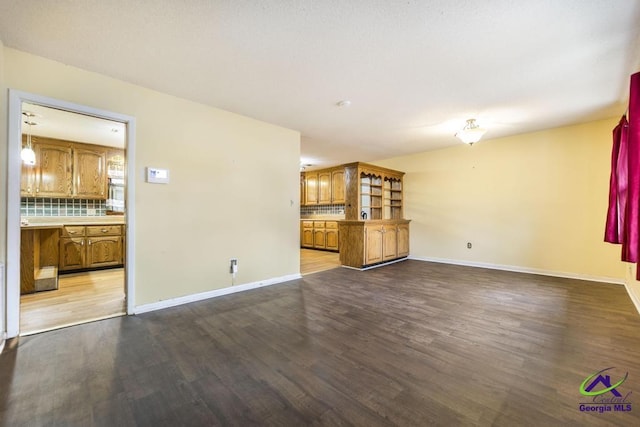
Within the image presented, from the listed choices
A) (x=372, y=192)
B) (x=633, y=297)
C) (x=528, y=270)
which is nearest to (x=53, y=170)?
(x=372, y=192)

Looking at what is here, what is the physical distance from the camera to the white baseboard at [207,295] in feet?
9.68

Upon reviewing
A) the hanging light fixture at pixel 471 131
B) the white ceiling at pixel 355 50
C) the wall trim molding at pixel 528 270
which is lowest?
the wall trim molding at pixel 528 270

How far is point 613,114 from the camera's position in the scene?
149 inches

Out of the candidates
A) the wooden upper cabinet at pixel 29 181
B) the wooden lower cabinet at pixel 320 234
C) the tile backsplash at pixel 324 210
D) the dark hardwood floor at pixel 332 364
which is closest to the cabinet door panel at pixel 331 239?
the wooden lower cabinet at pixel 320 234

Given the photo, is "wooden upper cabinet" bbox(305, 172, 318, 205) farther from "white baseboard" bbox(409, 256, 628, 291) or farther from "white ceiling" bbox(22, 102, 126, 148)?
"white ceiling" bbox(22, 102, 126, 148)

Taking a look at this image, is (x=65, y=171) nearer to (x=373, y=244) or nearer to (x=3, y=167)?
(x=3, y=167)

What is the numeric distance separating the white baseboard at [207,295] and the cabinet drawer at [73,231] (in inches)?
119

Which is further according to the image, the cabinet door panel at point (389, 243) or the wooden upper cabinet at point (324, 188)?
the wooden upper cabinet at point (324, 188)

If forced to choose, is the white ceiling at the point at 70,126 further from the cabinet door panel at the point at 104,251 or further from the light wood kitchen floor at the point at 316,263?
the light wood kitchen floor at the point at 316,263

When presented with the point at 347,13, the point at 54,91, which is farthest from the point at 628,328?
the point at 54,91

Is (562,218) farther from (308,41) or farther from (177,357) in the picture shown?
(177,357)

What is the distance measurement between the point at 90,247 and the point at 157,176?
10.3 feet

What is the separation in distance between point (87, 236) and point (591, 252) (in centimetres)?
866

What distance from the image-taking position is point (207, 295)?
3.40 metres
